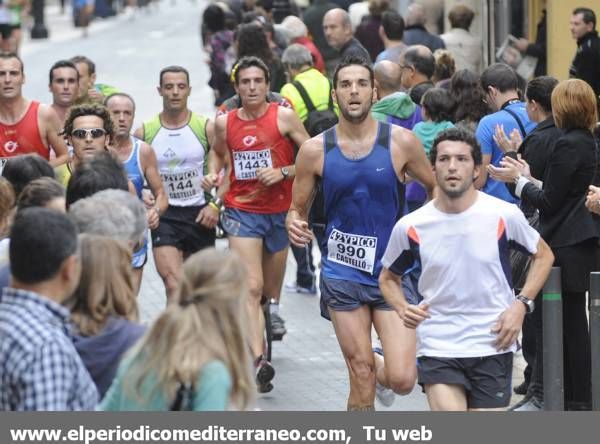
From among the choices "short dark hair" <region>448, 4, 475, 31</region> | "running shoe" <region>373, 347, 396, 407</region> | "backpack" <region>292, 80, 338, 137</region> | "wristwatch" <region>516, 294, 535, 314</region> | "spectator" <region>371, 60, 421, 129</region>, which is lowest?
"running shoe" <region>373, 347, 396, 407</region>

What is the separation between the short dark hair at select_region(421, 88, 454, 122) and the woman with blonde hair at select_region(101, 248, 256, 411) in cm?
583

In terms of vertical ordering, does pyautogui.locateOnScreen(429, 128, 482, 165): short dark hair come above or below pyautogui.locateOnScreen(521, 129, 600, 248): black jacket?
above

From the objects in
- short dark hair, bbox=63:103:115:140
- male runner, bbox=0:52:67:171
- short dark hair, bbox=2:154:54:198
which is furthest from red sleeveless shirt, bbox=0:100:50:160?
short dark hair, bbox=2:154:54:198

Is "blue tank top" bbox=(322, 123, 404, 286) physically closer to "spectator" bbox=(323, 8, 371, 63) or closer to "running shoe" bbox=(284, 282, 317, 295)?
"running shoe" bbox=(284, 282, 317, 295)

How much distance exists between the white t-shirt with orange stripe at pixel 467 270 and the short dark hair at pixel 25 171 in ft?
5.60

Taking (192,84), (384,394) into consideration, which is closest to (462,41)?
(384,394)

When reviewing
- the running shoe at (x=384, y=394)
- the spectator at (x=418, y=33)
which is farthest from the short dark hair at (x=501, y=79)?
the spectator at (x=418, y=33)

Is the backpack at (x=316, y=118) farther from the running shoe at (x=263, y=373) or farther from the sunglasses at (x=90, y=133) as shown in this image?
the sunglasses at (x=90, y=133)

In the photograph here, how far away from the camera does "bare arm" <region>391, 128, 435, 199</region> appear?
8180mm

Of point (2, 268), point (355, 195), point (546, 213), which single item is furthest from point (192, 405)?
point (546, 213)

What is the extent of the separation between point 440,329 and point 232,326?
2454 mm

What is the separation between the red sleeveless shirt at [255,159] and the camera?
10.0 meters

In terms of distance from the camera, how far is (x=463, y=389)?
23.0 ft


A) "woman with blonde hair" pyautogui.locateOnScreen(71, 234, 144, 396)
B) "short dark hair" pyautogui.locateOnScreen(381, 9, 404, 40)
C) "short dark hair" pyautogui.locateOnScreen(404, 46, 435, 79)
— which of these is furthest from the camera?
"short dark hair" pyautogui.locateOnScreen(381, 9, 404, 40)
